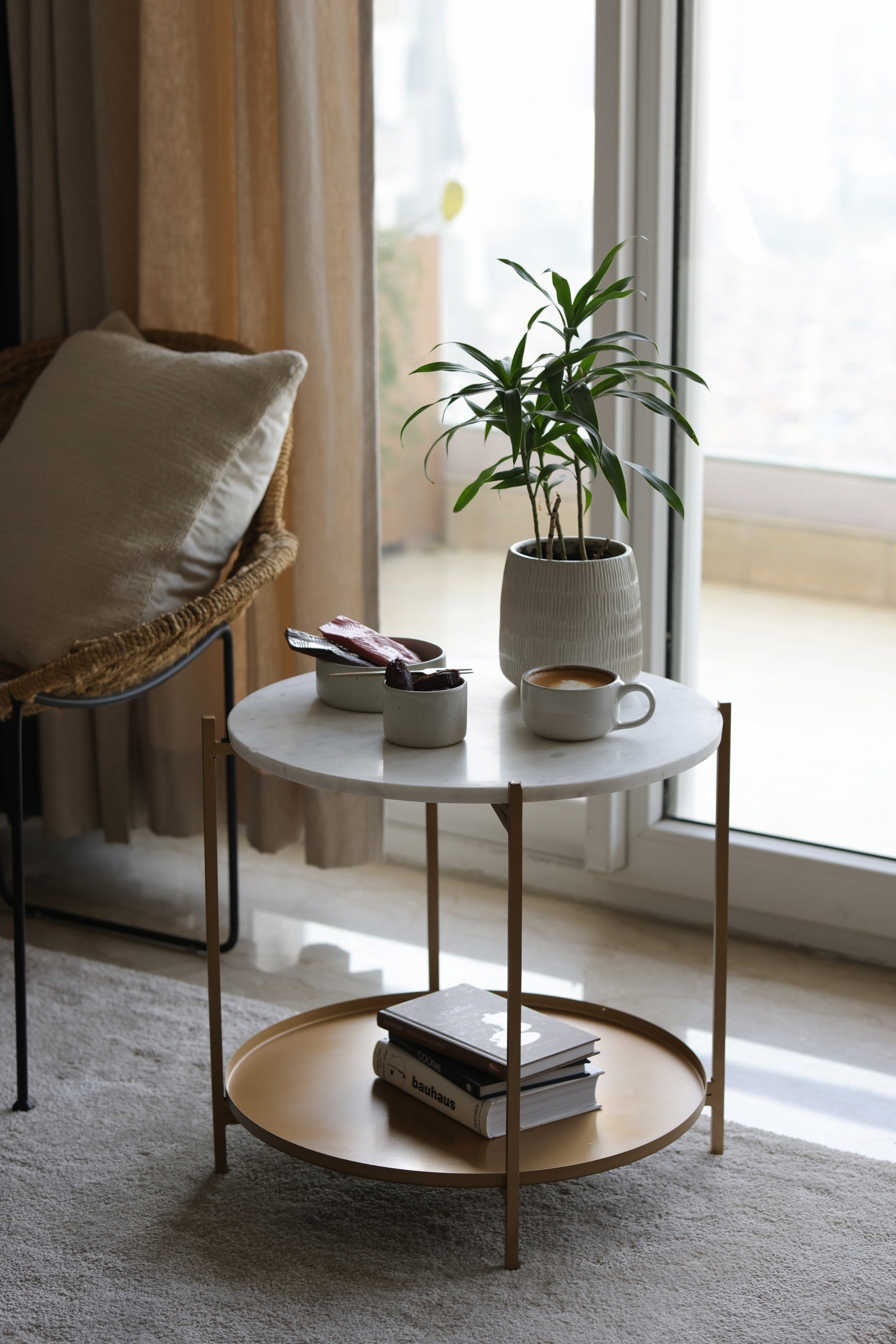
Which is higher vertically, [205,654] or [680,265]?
[680,265]

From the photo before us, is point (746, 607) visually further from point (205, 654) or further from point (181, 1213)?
point (181, 1213)

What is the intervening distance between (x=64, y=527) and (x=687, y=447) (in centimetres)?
94

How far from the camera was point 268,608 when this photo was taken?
8.11 feet

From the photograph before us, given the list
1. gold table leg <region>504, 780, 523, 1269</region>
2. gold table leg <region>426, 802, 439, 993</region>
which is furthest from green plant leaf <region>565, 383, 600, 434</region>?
gold table leg <region>426, 802, 439, 993</region>

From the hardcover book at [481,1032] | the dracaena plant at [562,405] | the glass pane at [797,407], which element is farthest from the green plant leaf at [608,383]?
the hardcover book at [481,1032]

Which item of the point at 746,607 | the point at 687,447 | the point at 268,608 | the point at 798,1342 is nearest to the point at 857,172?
the point at 687,447

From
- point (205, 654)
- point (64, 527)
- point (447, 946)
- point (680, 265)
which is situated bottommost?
point (447, 946)

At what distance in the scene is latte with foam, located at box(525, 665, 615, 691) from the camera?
1566mm

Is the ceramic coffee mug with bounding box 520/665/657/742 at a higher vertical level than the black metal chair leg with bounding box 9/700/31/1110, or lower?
higher

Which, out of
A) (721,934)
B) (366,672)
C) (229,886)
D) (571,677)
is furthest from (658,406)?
(229,886)

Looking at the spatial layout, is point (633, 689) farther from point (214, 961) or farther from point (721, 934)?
point (214, 961)

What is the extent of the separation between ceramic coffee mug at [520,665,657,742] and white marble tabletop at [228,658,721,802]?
1cm

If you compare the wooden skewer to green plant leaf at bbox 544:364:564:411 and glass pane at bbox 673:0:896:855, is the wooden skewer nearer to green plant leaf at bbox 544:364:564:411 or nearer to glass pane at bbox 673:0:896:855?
green plant leaf at bbox 544:364:564:411

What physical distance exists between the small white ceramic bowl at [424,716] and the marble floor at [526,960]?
2.27 ft
